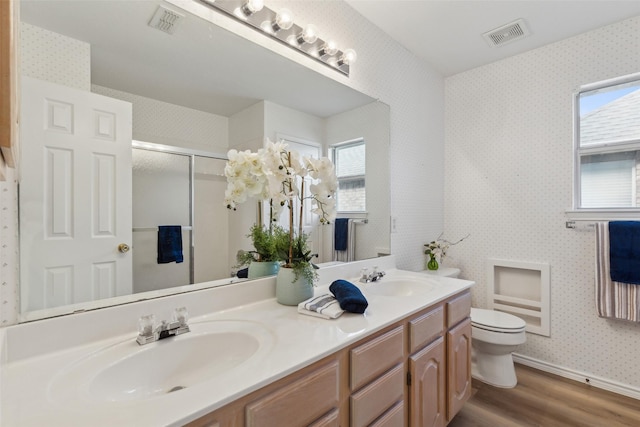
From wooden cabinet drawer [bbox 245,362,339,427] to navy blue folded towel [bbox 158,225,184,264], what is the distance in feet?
2.16

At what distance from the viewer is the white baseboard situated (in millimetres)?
1979

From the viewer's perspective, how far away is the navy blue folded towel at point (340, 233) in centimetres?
182

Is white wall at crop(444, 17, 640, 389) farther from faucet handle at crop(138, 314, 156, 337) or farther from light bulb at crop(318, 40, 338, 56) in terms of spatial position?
faucet handle at crop(138, 314, 156, 337)

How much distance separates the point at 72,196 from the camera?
0.93 meters

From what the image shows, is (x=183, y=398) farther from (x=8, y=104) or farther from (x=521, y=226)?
(x=521, y=226)

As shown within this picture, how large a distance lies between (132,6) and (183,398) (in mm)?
1267

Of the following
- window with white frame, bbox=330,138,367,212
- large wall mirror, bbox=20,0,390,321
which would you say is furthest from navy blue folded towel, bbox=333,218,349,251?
large wall mirror, bbox=20,0,390,321

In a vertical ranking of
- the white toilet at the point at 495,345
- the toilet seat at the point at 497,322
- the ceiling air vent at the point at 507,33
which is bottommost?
the white toilet at the point at 495,345

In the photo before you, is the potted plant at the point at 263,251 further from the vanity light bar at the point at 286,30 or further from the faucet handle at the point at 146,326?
the vanity light bar at the point at 286,30

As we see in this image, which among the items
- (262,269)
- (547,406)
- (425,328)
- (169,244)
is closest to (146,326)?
(169,244)

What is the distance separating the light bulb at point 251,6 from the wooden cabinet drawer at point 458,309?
5.50ft

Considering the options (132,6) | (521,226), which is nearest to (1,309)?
→ (132,6)

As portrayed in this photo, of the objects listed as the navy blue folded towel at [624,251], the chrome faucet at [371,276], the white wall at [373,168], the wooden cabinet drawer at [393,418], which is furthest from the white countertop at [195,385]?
the navy blue folded towel at [624,251]

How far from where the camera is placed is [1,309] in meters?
0.81
